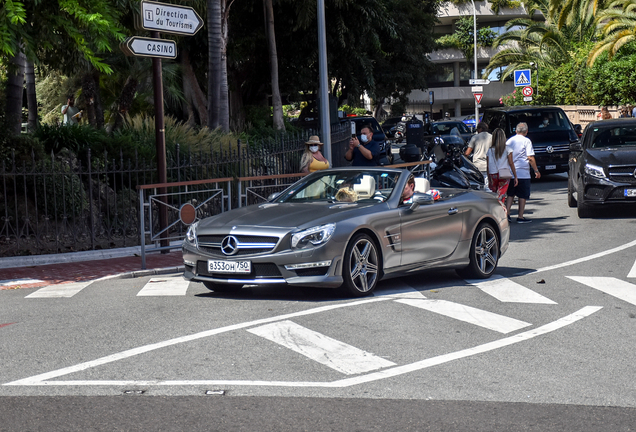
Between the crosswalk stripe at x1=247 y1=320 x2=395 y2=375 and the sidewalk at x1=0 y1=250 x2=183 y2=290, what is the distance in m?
4.24

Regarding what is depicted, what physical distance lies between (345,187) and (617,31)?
37.4 meters

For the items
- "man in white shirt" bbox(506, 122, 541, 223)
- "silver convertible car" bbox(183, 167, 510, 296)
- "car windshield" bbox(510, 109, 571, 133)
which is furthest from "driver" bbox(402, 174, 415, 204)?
"car windshield" bbox(510, 109, 571, 133)

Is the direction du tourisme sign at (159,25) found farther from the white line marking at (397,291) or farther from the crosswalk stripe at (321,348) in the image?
the crosswalk stripe at (321,348)

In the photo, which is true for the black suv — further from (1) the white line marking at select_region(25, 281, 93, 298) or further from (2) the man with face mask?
A: (1) the white line marking at select_region(25, 281, 93, 298)

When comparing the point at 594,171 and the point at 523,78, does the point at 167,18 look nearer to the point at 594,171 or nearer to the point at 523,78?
the point at 594,171

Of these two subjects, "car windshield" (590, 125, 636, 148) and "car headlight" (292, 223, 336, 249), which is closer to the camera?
Answer: "car headlight" (292, 223, 336, 249)

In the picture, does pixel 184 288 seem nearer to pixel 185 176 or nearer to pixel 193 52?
pixel 185 176

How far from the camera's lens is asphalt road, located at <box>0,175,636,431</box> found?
209 inches

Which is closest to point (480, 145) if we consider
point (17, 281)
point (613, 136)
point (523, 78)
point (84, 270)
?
point (613, 136)

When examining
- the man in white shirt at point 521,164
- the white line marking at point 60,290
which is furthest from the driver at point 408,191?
the man in white shirt at point 521,164

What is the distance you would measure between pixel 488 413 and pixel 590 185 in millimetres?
11713

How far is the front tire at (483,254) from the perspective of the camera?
10742 mm

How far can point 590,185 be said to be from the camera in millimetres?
16281

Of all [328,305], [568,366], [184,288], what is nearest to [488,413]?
[568,366]
